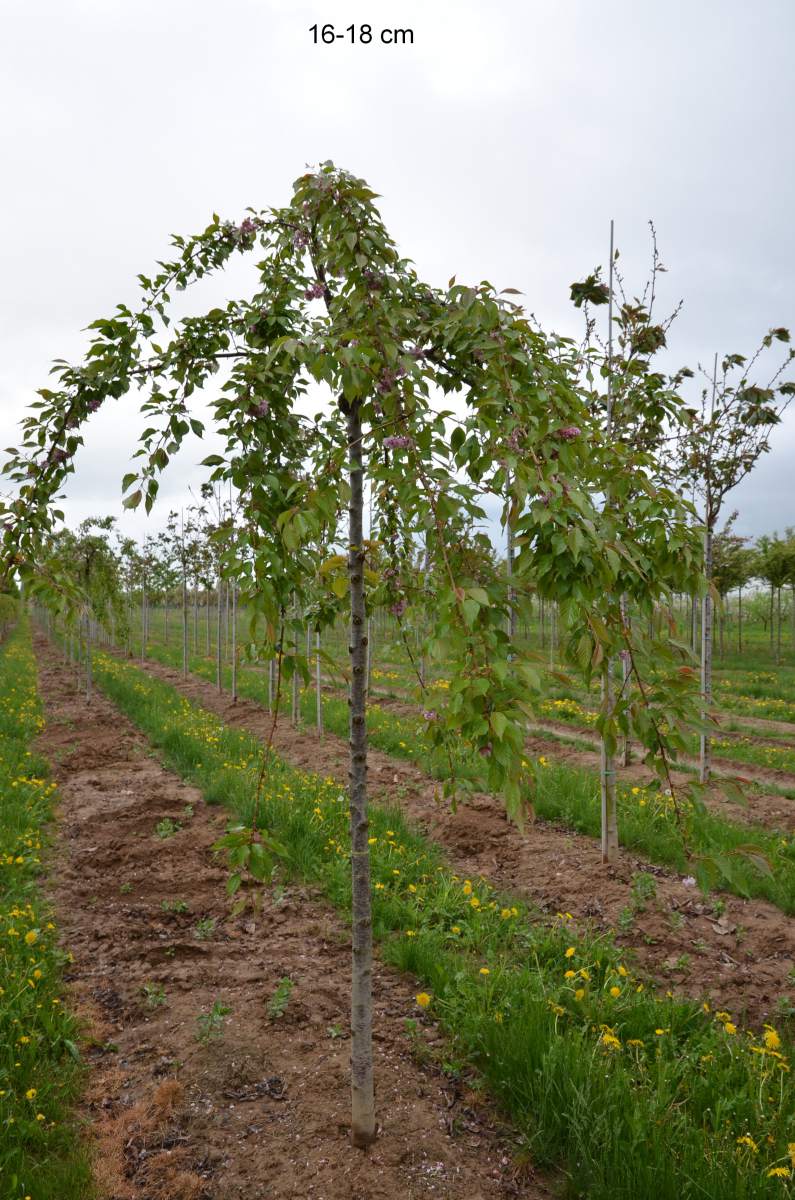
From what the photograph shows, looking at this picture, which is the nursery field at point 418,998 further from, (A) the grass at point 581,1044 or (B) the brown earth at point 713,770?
(B) the brown earth at point 713,770

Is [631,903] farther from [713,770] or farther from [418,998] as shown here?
[713,770]

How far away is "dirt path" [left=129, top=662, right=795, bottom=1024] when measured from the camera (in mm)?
3842

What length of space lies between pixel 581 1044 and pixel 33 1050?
2.36 meters

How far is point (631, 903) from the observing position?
15.3 ft

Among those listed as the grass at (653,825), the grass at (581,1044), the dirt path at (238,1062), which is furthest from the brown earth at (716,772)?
the dirt path at (238,1062)

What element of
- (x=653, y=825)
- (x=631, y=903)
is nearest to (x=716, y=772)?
(x=653, y=825)

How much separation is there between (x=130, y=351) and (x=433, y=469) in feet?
3.75

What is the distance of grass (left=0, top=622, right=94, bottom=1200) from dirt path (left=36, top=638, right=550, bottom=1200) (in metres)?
0.12

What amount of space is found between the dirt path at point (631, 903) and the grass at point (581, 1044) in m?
0.29

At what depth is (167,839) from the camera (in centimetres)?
593

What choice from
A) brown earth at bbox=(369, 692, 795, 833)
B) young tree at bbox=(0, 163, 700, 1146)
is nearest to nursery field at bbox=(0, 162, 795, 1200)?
young tree at bbox=(0, 163, 700, 1146)

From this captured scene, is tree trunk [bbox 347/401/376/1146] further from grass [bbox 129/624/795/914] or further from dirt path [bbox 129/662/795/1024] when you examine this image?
grass [bbox 129/624/795/914]

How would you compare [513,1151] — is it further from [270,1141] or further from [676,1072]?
[270,1141]

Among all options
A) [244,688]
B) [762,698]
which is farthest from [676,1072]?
[762,698]
